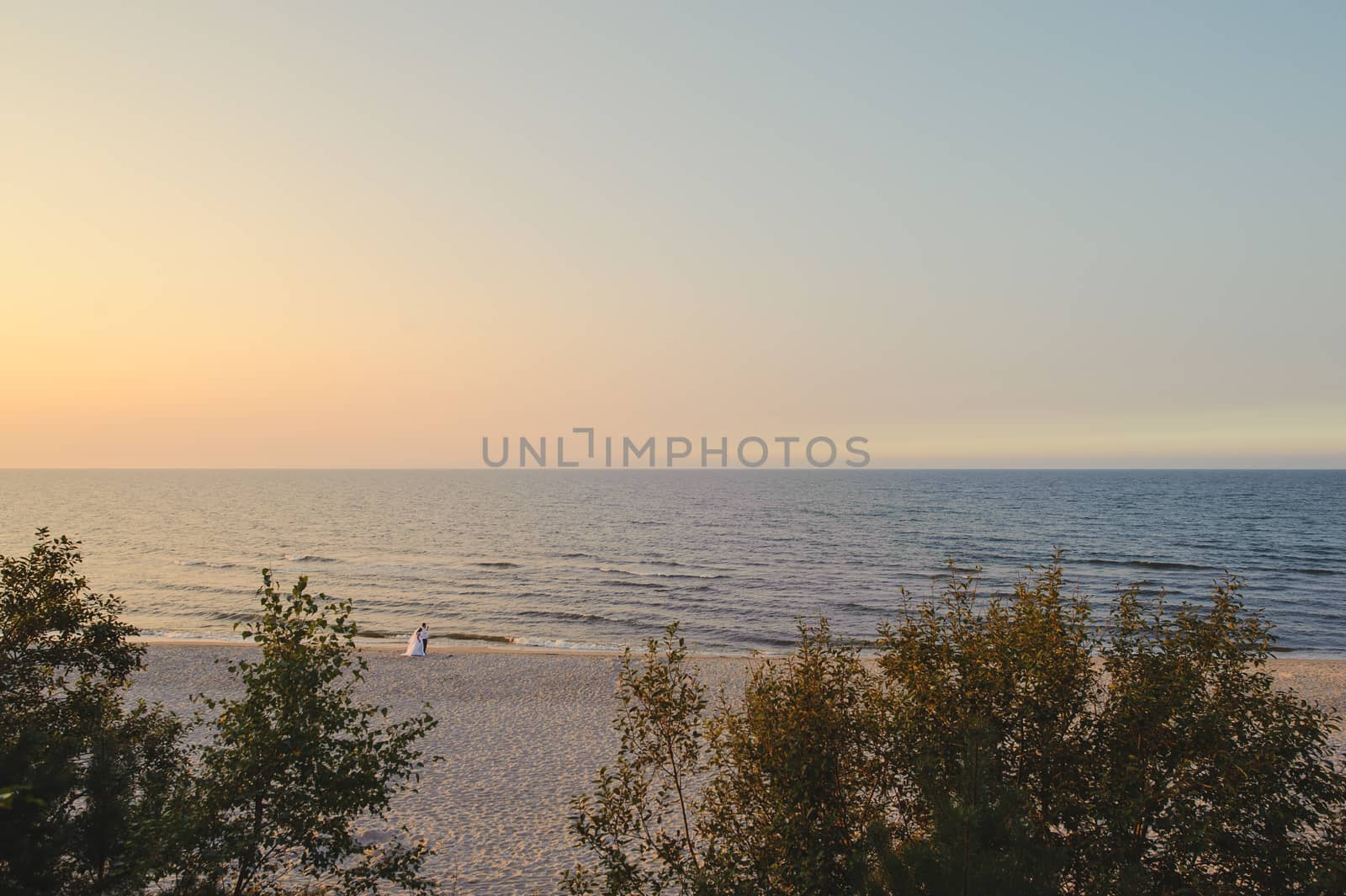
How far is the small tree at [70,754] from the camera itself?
6.71 metres

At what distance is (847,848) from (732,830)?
5.15 feet

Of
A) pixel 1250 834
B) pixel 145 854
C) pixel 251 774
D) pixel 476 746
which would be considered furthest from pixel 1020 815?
pixel 476 746

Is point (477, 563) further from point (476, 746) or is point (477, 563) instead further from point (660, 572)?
point (476, 746)

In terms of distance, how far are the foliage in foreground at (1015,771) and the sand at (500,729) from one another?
755 centimetres

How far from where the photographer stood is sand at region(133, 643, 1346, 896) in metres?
16.1

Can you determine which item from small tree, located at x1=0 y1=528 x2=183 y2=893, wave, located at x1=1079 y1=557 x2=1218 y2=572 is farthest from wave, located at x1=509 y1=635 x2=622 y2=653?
wave, located at x1=1079 y1=557 x2=1218 y2=572

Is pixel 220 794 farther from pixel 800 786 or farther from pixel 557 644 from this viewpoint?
pixel 557 644

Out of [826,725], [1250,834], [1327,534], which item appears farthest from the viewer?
[1327,534]

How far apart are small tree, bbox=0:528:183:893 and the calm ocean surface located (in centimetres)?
1010

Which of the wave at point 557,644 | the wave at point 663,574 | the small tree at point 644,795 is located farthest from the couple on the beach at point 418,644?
the small tree at point 644,795

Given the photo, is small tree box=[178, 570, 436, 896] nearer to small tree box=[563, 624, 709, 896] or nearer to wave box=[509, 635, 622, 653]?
small tree box=[563, 624, 709, 896]

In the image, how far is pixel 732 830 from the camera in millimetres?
9359

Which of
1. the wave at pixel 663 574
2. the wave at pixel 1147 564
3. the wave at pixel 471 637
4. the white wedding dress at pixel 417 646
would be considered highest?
the wave at pixel 1147 564

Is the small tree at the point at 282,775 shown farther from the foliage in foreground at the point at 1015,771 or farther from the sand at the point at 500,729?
the sand at the point at 500,729
